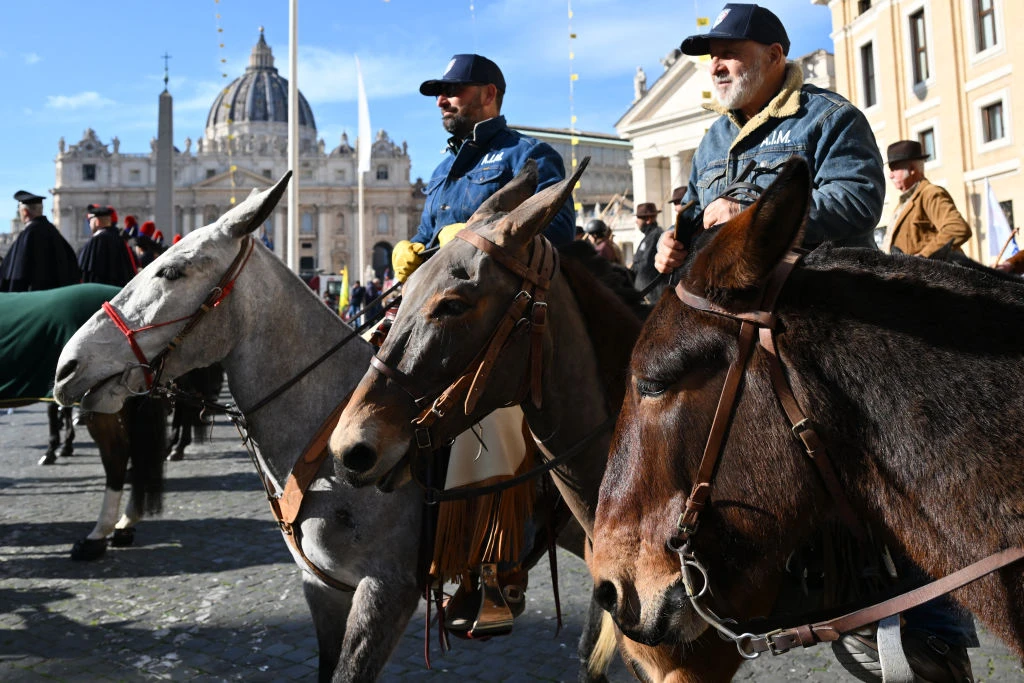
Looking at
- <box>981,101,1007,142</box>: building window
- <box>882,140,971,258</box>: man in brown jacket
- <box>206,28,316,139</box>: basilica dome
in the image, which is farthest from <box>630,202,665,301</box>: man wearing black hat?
<box>206,28,316,139</box>: basilica dome

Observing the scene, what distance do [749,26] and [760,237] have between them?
1.45 metres

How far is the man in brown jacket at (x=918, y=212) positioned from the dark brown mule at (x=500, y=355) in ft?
12.4

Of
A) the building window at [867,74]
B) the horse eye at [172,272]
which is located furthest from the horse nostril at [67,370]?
the building window at [867,74]

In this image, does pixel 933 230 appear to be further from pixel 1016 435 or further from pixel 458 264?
pixel 1016 435

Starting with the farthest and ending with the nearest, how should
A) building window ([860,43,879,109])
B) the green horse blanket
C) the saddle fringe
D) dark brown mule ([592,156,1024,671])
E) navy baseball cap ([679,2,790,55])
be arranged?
building window ([860,43,879,109]) → the green horse blanket → the saddle fringe → navy baseball cap ([679,2,790,55]) → dark brown mule ([592,156,1024,671])

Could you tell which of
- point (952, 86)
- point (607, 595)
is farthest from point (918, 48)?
point (607, 595)

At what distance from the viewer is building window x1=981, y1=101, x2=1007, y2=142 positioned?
21922 millimetres

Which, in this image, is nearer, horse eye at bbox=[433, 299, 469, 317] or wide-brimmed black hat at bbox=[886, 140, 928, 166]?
horse eye at bbox=[433, 299, 469, 317]

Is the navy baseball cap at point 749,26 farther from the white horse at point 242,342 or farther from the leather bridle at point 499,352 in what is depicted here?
the white horse at point 242,342

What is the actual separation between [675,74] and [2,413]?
39535 mm

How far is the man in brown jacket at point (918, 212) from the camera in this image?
18.4ft

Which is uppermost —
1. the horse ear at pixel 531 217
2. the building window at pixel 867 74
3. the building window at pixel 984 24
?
the building window at pixel 867 74

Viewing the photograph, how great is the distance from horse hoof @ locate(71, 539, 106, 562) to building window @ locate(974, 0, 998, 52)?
2420cm

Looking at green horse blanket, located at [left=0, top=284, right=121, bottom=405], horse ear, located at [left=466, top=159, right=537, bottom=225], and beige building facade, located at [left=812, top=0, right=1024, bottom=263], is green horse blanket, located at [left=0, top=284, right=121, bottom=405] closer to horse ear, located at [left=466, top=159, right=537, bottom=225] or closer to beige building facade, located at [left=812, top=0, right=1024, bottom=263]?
horse ear, located at [left=466, top=159, right=537, bottom=225]
